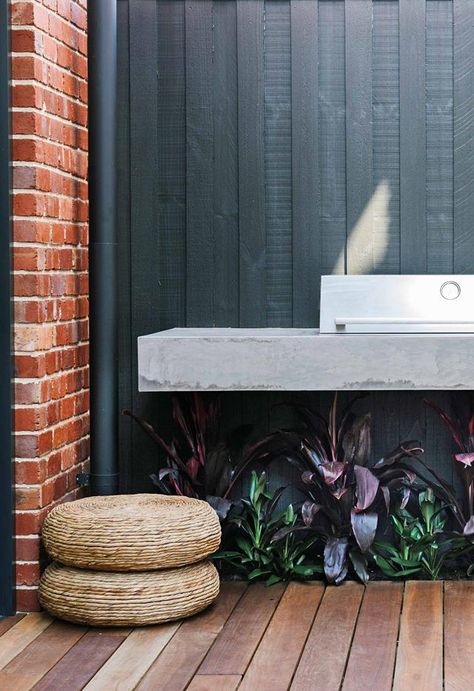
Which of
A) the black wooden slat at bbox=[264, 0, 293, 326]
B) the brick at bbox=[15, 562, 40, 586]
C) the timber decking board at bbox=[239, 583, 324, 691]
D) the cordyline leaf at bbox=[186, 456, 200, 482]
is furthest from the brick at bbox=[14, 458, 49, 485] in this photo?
the black wooden slat at bbox=[264, 0, 293, 326]

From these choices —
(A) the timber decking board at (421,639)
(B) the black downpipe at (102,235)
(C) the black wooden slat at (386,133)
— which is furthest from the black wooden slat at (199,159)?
Answer: (A) the timber decking board at (421,639)

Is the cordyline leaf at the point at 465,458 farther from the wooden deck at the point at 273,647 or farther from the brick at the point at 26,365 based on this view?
the brick at the point at 26,365

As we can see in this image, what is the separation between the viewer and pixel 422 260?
409 centimetres

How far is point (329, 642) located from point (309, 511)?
730mm

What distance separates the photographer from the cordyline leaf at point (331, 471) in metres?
3.76

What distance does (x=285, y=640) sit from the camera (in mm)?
3184

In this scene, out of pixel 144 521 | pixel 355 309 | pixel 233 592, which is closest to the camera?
pixel 144 521

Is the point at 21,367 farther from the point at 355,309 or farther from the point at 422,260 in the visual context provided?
the point at 422,260

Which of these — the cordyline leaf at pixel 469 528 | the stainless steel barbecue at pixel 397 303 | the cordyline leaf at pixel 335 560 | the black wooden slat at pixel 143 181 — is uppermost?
the black wooden slat at pixel 143 181

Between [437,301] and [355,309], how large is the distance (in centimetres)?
30

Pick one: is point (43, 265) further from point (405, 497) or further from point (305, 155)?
point (405, 497)

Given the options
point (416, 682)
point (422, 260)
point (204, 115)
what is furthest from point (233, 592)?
point (204, 115)

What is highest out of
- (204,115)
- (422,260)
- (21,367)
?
(204,115)

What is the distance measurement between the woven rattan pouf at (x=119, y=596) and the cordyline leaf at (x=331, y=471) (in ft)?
2.13
